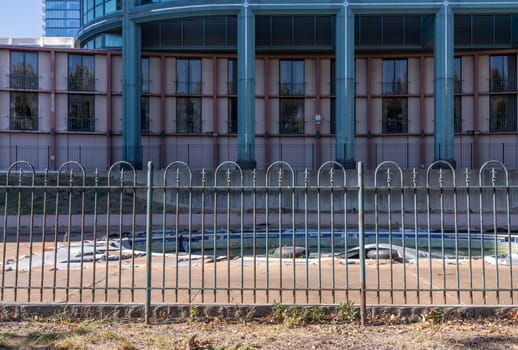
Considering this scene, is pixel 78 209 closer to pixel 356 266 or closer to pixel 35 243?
pixel 35 243

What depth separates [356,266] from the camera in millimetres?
12008

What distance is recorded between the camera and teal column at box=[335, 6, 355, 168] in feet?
101

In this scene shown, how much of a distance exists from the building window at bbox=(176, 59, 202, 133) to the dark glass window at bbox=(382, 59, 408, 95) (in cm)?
1188

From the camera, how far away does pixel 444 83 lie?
30812 millimetres

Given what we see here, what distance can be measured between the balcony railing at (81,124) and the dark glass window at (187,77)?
573 centimetres

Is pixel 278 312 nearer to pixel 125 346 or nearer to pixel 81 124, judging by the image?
pixel 125 346

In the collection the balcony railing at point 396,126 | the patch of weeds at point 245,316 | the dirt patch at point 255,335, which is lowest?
the dirt patch at point 255,335

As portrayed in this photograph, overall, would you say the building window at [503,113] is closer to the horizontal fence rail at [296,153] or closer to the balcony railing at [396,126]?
the horizontal fence rail at [296,153]

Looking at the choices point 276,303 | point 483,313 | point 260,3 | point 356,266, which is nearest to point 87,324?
point 276,303

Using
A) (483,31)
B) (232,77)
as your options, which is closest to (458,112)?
(483,31)

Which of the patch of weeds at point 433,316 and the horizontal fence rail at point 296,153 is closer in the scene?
the patch of weeds at point 433,316

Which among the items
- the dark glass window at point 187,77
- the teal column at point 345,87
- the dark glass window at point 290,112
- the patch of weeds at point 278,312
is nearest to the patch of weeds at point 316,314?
the patch of weeds at point 278,312

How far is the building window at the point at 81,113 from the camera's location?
35.0 metres

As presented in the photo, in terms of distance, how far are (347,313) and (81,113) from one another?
3069cm
